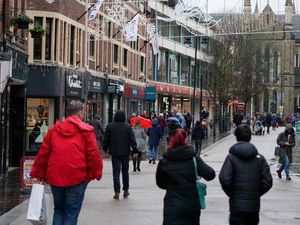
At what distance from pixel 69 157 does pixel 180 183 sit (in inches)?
55.2

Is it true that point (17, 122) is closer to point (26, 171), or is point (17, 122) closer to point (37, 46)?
point (26, 171)

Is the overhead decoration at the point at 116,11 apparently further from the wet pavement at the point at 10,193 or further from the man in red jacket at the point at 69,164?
the man in red jacket at the point at 69,164

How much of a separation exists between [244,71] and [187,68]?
10.0 m

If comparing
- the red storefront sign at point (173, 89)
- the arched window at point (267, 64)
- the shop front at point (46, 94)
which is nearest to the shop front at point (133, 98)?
the red storefront sign at point (173, 89)

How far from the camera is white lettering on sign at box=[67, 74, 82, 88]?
31.7 metres

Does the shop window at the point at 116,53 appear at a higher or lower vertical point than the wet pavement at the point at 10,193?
higher

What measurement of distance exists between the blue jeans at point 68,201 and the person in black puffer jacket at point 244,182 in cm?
170

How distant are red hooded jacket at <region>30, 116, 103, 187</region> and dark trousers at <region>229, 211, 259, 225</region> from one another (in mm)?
1676

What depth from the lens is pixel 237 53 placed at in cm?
6206

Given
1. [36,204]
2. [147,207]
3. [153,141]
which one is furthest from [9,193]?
[153,141]

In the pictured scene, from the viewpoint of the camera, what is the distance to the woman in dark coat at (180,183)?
763cm

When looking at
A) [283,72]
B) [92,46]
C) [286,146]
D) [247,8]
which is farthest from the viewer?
[283,72]

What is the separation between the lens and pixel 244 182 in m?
8.18

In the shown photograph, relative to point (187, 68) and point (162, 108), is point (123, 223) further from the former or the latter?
point (187, 68)
